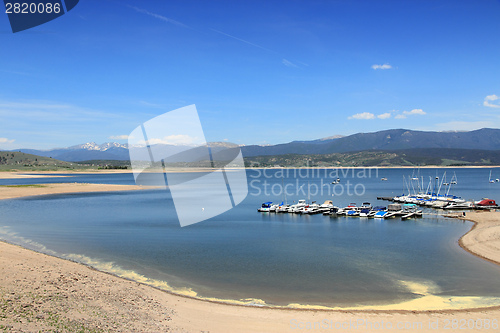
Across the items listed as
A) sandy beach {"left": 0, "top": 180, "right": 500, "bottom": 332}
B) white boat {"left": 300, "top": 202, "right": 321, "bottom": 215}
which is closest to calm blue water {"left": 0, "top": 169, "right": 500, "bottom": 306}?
sandy beach {"left": 0, "top": 180, "right": 500, "bottom": 332}

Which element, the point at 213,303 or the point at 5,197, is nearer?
the point at 213,303

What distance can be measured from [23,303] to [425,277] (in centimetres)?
1997

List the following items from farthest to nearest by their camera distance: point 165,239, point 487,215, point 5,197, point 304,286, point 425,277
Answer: point 5,197
point 487,215
point 165,239
point 425,277
point 304,286

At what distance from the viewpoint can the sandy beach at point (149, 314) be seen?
468 inches

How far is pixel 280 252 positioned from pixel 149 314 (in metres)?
15.0

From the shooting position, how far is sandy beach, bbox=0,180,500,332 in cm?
1188

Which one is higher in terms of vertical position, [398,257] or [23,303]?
[23,303]

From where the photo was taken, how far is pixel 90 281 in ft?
57.0

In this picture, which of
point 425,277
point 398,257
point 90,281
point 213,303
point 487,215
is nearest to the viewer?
point 213,303

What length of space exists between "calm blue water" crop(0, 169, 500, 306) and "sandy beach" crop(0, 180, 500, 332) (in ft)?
6.71

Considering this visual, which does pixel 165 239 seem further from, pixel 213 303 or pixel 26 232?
pixel 213 303

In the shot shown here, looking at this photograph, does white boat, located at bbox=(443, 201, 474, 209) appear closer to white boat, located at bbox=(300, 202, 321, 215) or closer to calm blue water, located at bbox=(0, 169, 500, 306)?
calm blue water, located at bbox=(0, 169, 500, 306)

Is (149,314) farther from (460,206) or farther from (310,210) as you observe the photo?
(460,206)

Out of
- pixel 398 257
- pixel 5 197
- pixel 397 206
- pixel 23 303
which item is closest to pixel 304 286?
pixel 398 257
